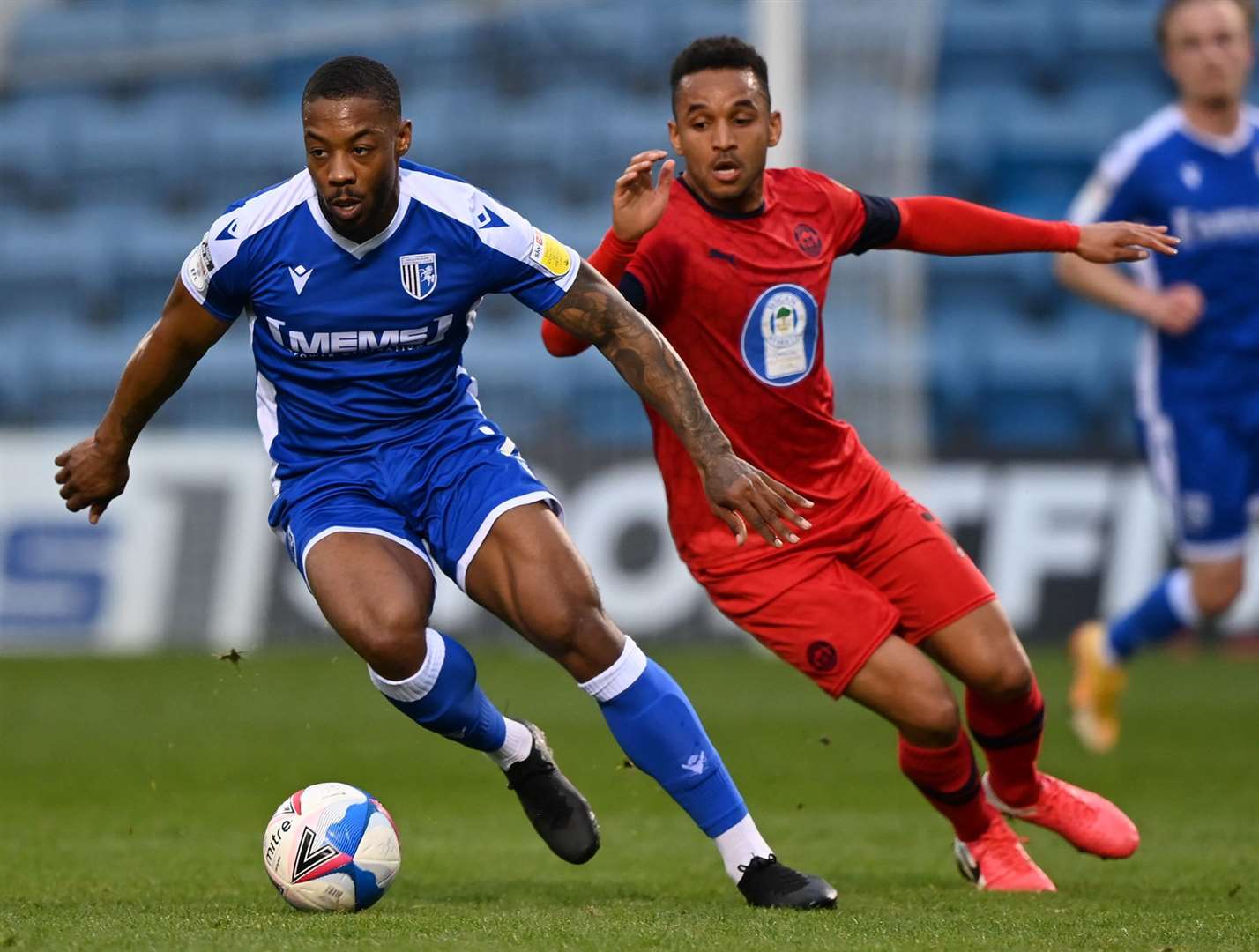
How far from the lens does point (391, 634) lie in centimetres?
436

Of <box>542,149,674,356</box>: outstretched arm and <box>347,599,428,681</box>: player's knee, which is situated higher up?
<box>542,149,674,356</box>: outstretched arm

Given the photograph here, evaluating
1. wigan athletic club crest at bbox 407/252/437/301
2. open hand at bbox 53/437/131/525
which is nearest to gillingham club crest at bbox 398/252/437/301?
wigan athletic club crest at bbox 407/252/437/301

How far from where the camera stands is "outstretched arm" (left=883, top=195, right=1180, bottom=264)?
4918 mm

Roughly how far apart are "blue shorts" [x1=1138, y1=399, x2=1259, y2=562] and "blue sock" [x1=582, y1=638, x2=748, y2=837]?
3.55m

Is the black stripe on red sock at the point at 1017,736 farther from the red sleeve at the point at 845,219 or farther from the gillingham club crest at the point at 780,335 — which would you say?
the red sleeve at the point at 845,219

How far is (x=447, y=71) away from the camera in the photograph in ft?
40.6

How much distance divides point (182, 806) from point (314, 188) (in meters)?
2.78

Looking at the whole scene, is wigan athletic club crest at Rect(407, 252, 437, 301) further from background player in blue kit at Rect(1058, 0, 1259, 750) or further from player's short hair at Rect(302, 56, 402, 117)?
background player in blue kit at Rect(1058, 0, 1259, 750)

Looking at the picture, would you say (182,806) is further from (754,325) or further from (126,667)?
(126,667)

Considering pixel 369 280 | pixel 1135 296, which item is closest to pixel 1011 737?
pixel 369 280

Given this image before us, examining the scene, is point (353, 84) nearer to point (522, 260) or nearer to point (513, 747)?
point (522, 260)

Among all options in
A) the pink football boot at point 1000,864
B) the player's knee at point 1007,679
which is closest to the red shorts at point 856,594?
the player's knee at point 1007,679

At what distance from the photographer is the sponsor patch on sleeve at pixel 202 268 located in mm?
4453

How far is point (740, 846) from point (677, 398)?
105 cm
